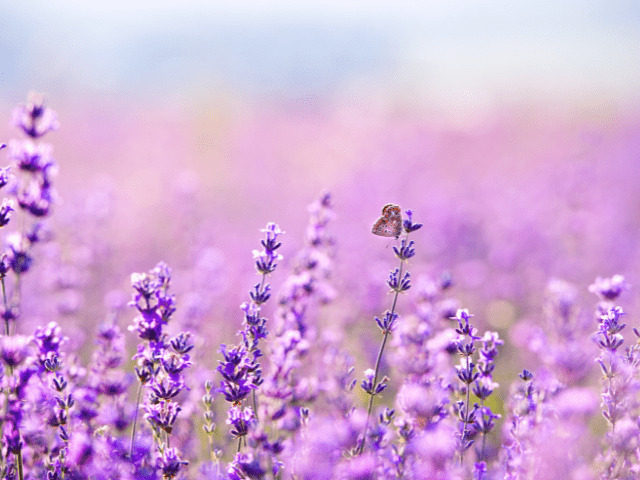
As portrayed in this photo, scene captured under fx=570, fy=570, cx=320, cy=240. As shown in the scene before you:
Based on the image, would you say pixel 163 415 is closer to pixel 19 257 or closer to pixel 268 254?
pixel 268 254

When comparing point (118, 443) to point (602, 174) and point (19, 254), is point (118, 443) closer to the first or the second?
point (19, 254)

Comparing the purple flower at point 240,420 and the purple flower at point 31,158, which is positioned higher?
the purple flower at point 31,158

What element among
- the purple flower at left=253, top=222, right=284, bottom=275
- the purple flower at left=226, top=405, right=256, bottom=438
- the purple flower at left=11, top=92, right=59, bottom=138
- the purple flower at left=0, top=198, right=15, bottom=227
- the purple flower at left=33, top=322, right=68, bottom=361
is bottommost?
the purple flower at left=226, top=405, right=256, bottom=438

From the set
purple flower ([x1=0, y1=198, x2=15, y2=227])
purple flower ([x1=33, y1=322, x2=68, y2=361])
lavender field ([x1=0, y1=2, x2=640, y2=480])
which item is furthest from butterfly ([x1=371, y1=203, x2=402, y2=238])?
purple flower ([x1=0, y1=198, x2=15, y2=227])

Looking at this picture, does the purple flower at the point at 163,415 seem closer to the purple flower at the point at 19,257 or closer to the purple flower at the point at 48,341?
the purple flower at the point at 48,341

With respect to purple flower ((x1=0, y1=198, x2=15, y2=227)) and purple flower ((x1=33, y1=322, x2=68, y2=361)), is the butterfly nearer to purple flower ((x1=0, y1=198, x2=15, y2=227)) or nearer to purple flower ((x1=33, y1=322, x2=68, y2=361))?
purple flower ((x1=33, y1=322, x2=68, y2=361))

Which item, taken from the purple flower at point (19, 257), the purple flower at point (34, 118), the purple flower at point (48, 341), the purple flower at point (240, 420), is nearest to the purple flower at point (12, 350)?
the purple flower at point (48, 341)

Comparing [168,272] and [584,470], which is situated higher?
[168,272]

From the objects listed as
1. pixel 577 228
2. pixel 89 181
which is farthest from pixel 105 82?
pixel 577 228
